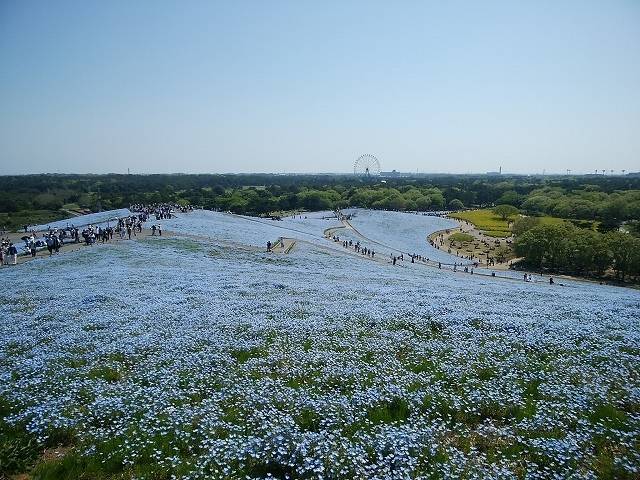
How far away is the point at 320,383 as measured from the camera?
34.4 ft

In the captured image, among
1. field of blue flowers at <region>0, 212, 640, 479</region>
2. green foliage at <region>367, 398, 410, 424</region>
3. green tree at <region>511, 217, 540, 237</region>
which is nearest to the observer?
field of blue flowers at <region>0, 212, 640, 479</region>

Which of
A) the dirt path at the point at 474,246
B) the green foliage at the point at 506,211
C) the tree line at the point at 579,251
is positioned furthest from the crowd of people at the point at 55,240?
the green foliage at the point at 506,211

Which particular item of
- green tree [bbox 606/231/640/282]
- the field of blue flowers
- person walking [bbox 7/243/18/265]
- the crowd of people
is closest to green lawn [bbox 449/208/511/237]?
green tree [bbox 606/231/640/282]

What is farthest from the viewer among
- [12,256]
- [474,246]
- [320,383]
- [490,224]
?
[490,224]

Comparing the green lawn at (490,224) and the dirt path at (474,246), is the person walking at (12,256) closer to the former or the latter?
the dirt path at (474,246)

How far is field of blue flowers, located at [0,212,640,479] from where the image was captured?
290 inches

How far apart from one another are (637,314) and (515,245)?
49920 millimetres

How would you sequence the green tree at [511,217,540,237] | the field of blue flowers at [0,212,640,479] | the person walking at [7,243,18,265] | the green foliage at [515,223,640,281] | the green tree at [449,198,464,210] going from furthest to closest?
the green tree at [449,198,464,210], the green tree at [511,217,540,237], the green foliage at [515,223,640,281], the person walking at [7,243,18,265], the field of blue flowers at [0,212,640,479]

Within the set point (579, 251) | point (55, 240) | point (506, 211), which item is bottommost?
point (579, 251)

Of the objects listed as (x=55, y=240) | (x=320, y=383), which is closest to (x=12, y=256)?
(x=55, y=240)

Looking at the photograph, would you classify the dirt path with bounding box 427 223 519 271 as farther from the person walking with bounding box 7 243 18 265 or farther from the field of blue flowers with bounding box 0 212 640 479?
the person walking with bounding box 7 243 18 265

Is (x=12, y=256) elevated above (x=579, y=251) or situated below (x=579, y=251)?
above

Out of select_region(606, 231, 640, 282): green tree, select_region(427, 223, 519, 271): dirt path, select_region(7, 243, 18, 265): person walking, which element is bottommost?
select_region(427, 223, 519, 271): dirt path

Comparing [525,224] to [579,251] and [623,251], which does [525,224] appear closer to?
[579,251]
